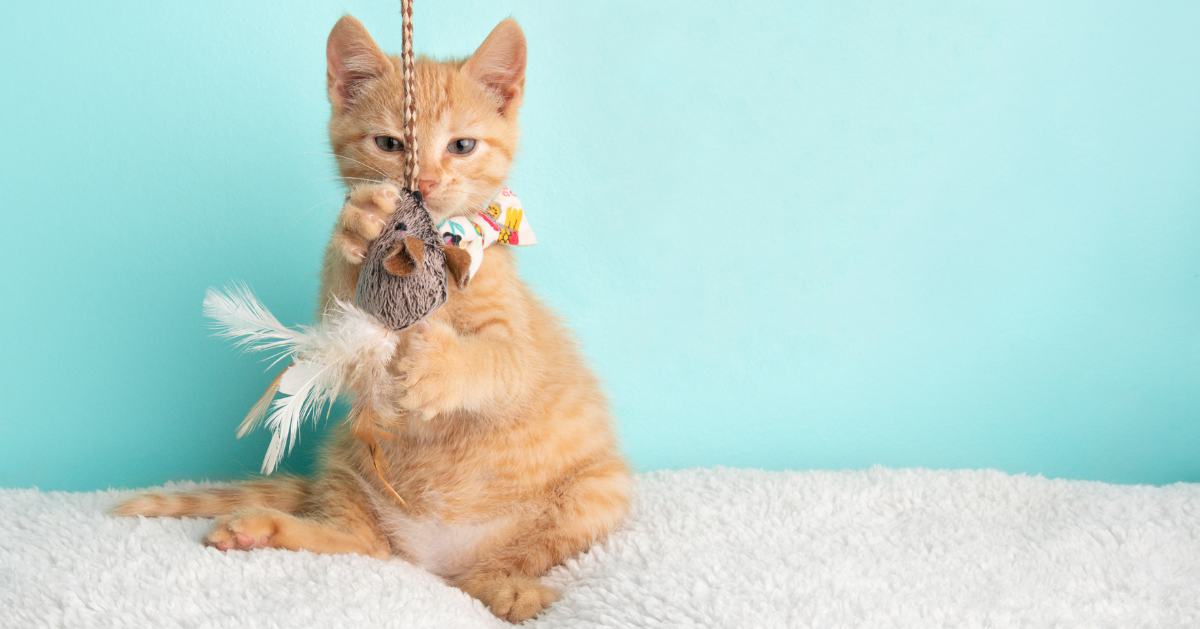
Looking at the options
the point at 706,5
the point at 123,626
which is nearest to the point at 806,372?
the point at 706,5

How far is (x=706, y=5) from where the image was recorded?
1737mm

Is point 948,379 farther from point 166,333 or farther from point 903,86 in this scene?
point 166,333

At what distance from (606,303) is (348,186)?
2.56 ft

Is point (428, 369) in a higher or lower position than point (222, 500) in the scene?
higher

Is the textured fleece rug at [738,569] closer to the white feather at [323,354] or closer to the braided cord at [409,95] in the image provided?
the white feather at [323,354]

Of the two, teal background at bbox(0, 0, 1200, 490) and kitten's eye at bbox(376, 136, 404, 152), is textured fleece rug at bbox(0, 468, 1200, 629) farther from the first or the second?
kitten's eye at bbox(376, 136, 404, 152)

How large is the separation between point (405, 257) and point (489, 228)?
342mm

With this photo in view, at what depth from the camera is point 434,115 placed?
3.76 feet

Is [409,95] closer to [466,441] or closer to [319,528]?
[466,441]

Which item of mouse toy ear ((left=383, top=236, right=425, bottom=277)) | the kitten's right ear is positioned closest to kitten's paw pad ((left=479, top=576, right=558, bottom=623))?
mouse toy ear ((left=383, top=236, right=425, bottom=277))

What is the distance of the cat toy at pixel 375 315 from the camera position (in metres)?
0.92

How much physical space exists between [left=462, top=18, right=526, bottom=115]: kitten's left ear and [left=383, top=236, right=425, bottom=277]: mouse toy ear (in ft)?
1.55

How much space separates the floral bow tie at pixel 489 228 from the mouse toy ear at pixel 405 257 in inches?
7.0

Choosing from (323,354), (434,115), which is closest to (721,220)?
(434,115)
